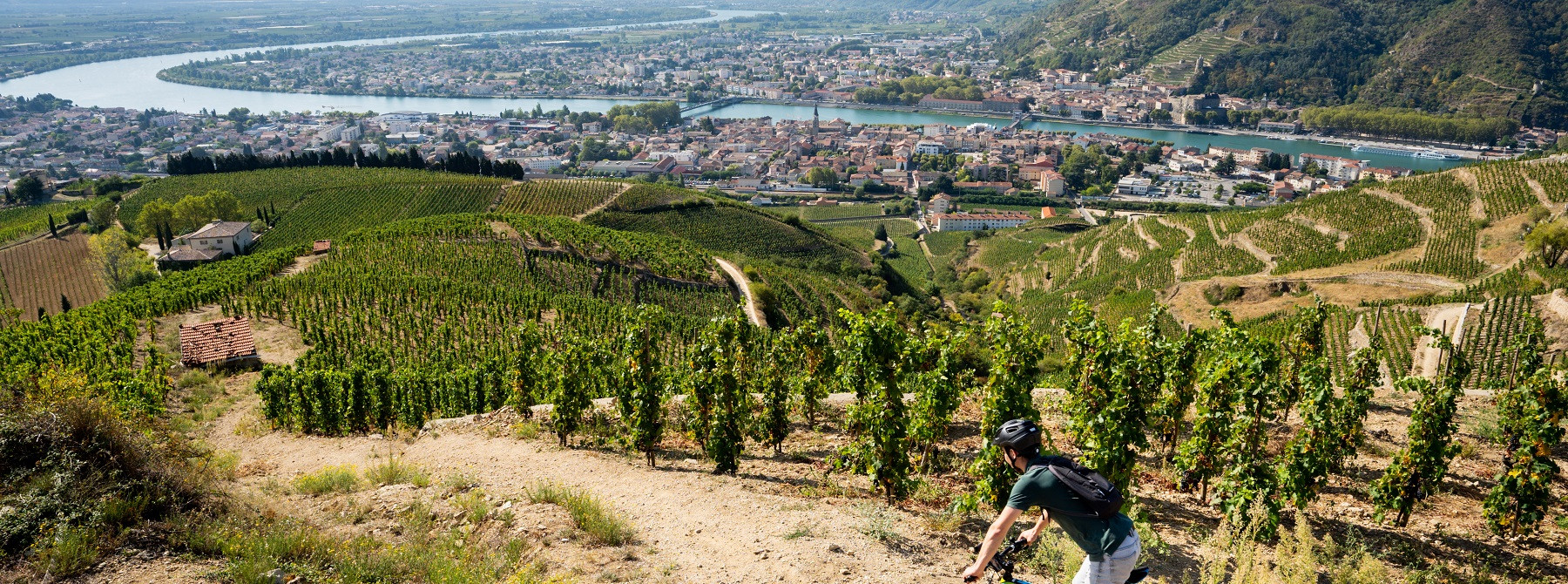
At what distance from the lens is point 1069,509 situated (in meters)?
4.47

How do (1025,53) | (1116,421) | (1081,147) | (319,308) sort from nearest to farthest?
(1116,421) < (319,308) < (1081,147) < (1025,53)

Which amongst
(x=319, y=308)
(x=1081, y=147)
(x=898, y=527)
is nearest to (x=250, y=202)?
(x=319, y=308)

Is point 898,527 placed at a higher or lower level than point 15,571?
lower

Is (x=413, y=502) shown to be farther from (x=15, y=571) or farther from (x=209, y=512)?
(x=15, y=571)

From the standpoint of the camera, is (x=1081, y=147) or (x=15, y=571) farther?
(x=1081, y=147)

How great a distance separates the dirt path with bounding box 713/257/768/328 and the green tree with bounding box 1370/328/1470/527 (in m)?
21.0

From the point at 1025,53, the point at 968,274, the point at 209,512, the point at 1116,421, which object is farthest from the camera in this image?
the point at 1025,53

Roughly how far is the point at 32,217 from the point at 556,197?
37718 millimetres

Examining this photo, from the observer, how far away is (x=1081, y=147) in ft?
358

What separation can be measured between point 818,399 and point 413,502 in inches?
294

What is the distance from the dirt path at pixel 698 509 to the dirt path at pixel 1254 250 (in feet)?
117

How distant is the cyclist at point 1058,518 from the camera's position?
447 centimetres

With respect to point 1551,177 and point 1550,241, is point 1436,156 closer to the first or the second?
point 1551,177

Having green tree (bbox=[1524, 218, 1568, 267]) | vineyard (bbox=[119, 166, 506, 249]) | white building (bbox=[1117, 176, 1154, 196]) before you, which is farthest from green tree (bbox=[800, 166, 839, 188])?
green tree (bbox=[1524, 218, 1568, 267])
